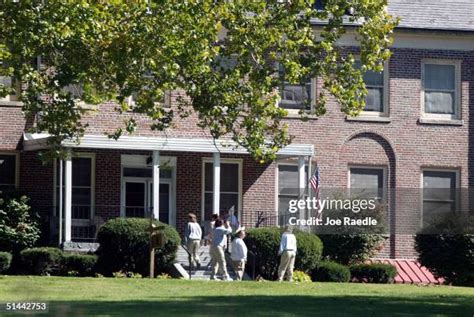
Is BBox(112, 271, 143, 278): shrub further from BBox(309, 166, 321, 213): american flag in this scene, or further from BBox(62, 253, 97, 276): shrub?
BBox(309, 166, 321, 213): american flag

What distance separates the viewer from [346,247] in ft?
116

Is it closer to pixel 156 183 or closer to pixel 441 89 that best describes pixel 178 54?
pixel 156 183

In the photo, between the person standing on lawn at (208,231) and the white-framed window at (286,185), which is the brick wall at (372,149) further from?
the person standing on lawn at (208,231)

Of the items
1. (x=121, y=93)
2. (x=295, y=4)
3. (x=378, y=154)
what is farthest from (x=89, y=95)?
(x=378, y=154)

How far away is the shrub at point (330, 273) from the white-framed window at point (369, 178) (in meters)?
5.41

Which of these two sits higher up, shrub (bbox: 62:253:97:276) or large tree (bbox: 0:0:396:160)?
large tree (bbox: 0:0:396:160)

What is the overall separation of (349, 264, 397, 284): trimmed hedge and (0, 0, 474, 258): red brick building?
122 inches

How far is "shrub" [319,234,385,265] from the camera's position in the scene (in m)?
35.3

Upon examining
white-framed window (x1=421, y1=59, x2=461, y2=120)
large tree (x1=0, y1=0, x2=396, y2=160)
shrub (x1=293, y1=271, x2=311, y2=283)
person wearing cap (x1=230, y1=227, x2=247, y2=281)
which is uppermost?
white-framed window (x1=421, y1=59, x2=461, y2=120)

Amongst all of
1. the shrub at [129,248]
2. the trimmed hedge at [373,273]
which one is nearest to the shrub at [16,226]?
the shrub at [129,248]

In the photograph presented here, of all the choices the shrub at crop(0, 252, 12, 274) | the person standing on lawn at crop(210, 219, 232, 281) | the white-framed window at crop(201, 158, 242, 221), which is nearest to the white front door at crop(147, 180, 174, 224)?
the white-framed window at crop(201, 158, 242, 221)

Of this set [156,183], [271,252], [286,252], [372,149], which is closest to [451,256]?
[271,252]

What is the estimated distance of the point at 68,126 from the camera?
2283cm

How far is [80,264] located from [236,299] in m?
11.5
